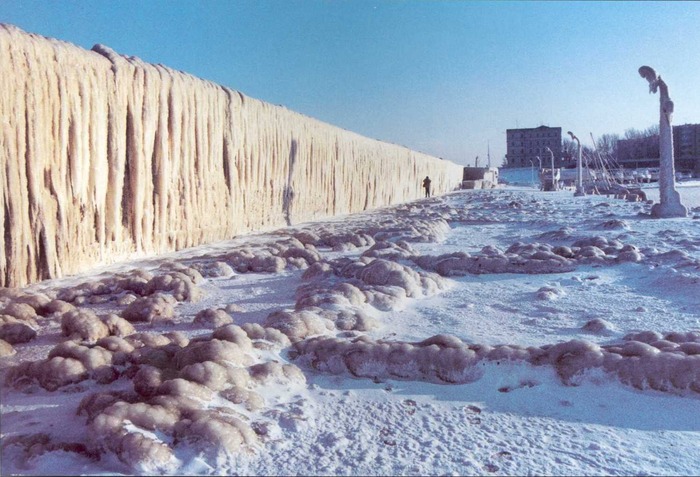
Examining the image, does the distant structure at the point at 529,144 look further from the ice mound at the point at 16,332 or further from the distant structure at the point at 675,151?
the ice mound at the point at 16,332

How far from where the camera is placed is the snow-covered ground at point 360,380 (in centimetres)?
182

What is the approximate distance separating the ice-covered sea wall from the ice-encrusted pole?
6.55m

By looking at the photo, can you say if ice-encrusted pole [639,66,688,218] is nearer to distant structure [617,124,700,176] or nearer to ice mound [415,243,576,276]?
ice mound [415,243,576,276]

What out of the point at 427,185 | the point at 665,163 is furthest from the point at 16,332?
the point at 427,185

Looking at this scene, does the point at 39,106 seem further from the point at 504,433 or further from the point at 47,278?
the point at 504,433

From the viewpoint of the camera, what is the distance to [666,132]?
10633 millimetres

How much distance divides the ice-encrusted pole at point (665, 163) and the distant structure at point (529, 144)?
75004mm

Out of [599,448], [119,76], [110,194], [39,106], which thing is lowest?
[599,448]

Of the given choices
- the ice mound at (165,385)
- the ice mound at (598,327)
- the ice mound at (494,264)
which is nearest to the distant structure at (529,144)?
the ice mound at (494,264)

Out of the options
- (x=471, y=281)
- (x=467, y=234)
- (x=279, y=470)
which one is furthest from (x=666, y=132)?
(x=279, y=470)

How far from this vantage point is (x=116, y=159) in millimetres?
5090

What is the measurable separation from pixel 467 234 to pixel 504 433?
677 centimetres

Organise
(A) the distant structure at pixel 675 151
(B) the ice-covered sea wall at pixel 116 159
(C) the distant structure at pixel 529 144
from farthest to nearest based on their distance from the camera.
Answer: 1. (C) the distant structure at pixel 529 144
2. (A) the distant structure at pixel 675 151
3. (B) the ice-covered sea wall at pixel 116 159

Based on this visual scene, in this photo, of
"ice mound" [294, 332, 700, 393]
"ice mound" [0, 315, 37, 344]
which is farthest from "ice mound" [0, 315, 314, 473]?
"ice mound" [0, 315, 37, 344]
